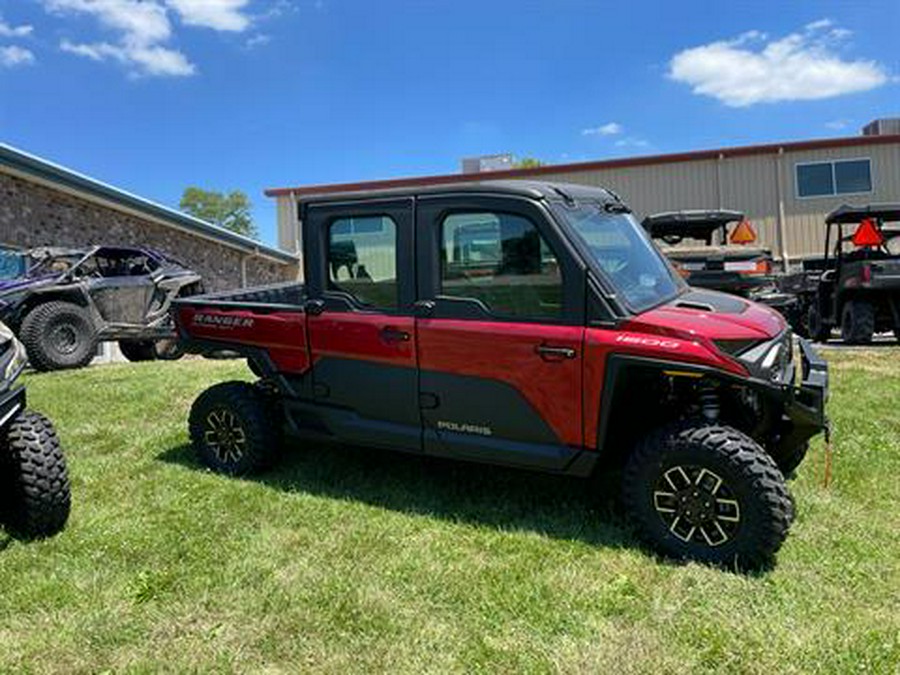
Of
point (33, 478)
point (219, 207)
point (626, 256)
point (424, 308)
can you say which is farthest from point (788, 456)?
point (219, 207)

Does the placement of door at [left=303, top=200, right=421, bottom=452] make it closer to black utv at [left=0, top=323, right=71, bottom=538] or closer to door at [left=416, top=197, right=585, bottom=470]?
door at [left=416, top=197, right=585, bottom=470]

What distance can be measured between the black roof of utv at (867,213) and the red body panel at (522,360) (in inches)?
348

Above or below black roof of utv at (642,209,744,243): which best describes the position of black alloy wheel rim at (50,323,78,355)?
below

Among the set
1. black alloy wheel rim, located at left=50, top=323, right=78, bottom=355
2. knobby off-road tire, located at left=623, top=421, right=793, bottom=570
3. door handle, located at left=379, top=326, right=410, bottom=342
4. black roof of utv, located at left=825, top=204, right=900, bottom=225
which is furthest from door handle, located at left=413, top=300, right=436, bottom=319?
black roof of utv, located at left=825, top=204, right=900, bottom=225

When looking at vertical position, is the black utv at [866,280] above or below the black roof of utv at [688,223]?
below

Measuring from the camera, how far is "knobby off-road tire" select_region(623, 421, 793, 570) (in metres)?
3.46

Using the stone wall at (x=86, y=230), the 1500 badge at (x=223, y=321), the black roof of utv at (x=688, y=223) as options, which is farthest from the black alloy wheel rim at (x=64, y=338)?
the black roof of utv at (x=688, y=223)

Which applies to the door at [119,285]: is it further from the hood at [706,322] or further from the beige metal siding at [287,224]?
the beige metal siding at [287,224]

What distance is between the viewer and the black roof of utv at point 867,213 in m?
10.7

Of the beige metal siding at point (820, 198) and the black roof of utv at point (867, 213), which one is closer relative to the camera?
the black roof of utv at point (867, 213)

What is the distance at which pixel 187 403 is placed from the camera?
724cm

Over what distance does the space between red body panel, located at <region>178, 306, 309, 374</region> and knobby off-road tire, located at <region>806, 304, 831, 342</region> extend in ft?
33.5

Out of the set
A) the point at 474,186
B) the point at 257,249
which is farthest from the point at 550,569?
the point at 257,249

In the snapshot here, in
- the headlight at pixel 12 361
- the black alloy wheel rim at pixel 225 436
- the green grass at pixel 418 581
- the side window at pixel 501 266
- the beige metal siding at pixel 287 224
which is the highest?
the beige metal siding at pixel 287 224
